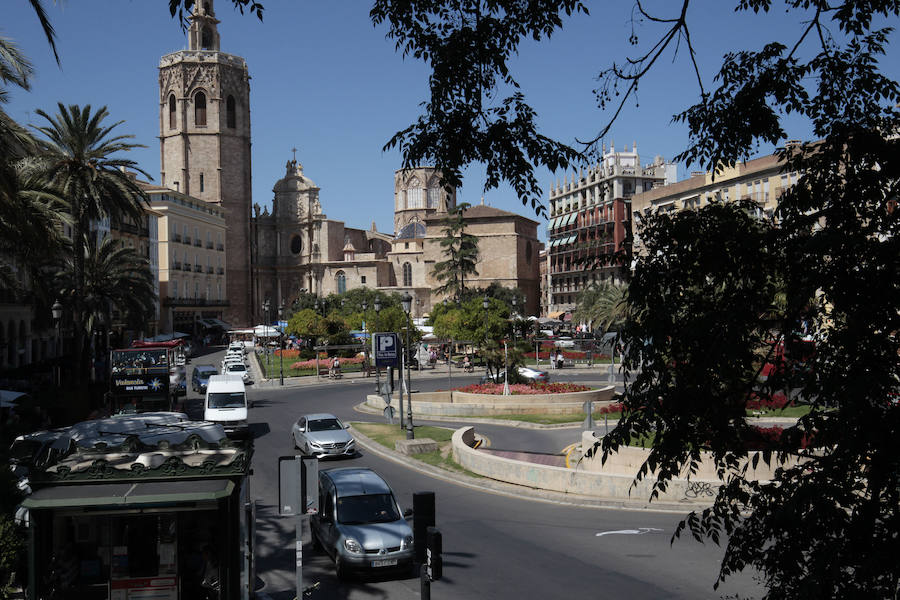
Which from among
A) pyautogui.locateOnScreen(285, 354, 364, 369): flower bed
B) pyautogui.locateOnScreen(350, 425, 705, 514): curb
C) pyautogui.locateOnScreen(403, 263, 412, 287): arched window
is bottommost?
pyautogui.locateOnScreen(350, 425, 705, 514): curb

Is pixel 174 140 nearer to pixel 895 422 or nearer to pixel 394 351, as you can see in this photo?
pixel 394 351

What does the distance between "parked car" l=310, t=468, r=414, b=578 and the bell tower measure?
89.1 metres

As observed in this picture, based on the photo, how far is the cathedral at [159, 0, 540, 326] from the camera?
3942 inches

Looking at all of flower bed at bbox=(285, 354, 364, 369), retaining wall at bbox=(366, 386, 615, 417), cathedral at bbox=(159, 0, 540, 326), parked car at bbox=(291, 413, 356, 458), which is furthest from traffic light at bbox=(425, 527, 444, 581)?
cathedral at bbox=(159, 0, 540, 326)

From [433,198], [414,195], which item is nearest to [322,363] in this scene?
[433,198]

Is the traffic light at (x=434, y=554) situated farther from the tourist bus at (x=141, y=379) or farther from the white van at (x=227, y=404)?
the tourist bus at (x=141, y=379)

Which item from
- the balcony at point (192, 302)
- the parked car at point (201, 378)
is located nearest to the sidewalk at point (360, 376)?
the parked car at point (201, 378)

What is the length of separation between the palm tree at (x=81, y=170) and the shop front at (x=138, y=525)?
2322 cm

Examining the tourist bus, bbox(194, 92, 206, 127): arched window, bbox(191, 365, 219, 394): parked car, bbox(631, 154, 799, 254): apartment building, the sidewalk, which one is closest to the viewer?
the tourist bus

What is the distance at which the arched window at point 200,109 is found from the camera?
100812 millimetres

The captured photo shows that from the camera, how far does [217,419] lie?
26.4 m

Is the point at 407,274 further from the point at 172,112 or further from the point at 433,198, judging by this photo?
the point at 172,112

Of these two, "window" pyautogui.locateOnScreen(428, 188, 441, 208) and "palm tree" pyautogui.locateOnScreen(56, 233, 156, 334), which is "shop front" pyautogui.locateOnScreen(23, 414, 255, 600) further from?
"window" pyautogui.locateOnScreen(428, 188, 441, 208)

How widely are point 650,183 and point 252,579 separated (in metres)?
89.1
